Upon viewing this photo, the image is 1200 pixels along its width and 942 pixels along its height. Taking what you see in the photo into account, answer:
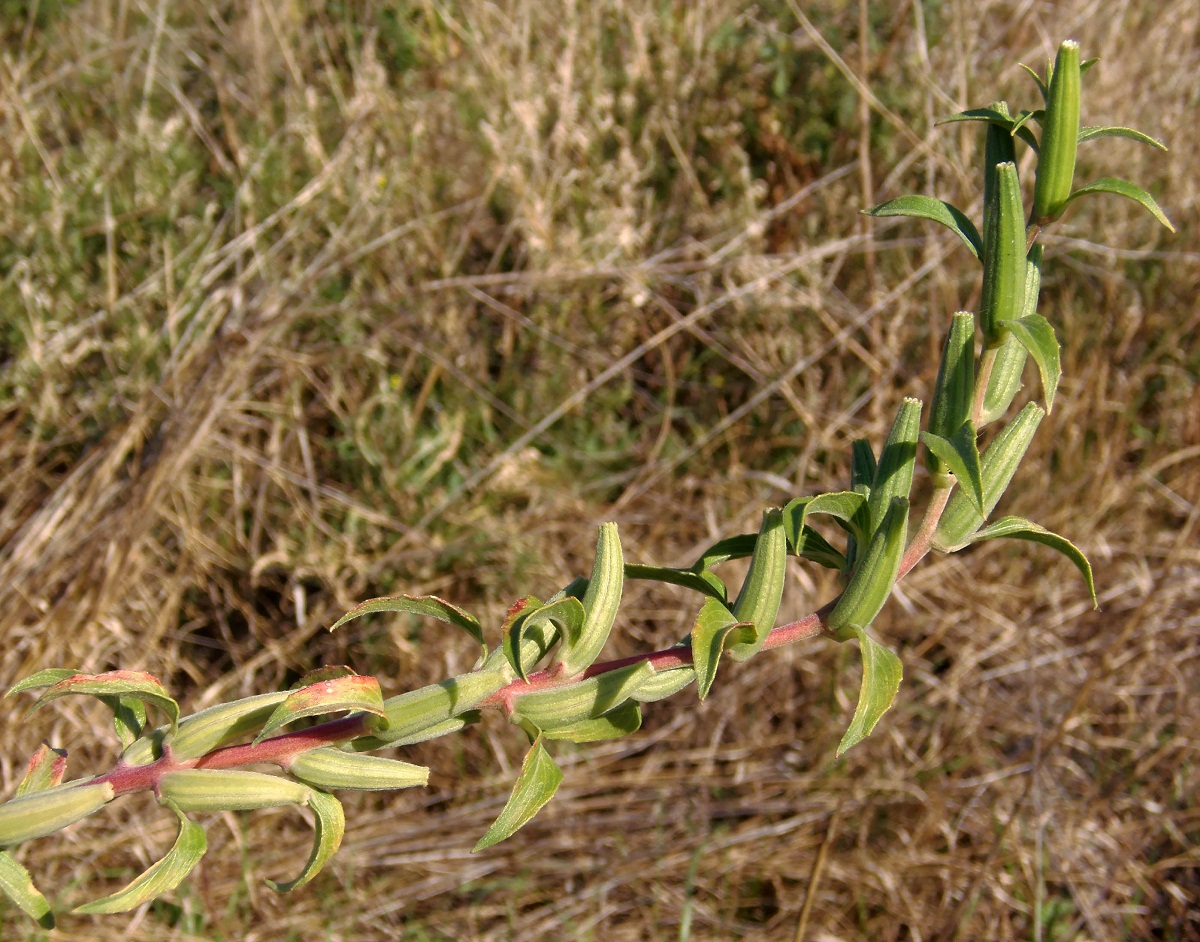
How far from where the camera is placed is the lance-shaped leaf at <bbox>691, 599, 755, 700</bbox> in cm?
65

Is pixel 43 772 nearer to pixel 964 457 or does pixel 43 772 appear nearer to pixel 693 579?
pixel 693 579

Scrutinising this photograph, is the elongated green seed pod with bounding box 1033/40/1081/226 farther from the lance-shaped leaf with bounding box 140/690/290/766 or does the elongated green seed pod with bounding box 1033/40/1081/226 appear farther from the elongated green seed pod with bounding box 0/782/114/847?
the elongated green seed pod with bounding box 0/782/114/847

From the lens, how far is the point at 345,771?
2.26 feet

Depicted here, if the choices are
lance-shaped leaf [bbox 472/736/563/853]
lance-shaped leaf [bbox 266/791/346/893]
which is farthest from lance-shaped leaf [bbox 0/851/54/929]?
lance-shaped leaf [bbox 472/736/563/853]

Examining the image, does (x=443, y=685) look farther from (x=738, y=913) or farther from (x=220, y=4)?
(x=220, y=4)

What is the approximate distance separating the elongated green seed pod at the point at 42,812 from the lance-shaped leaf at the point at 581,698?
264 millimetres

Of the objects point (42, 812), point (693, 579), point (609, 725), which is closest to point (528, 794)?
point (609, 725)

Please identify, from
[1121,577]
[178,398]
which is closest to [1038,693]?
[1121,577]

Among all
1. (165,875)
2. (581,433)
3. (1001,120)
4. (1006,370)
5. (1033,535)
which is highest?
(1001,120)

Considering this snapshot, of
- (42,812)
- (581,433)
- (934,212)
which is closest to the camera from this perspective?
(42,812)

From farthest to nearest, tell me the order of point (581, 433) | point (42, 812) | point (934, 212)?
1. point (581, 433)
2. point (934, 212)
3. point (42, 812)

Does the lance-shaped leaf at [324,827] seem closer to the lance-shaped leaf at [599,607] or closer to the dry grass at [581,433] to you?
the lance-shaped leaf at [599,607]

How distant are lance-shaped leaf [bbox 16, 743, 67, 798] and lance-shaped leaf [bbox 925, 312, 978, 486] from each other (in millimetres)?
669

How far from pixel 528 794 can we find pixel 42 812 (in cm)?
29
